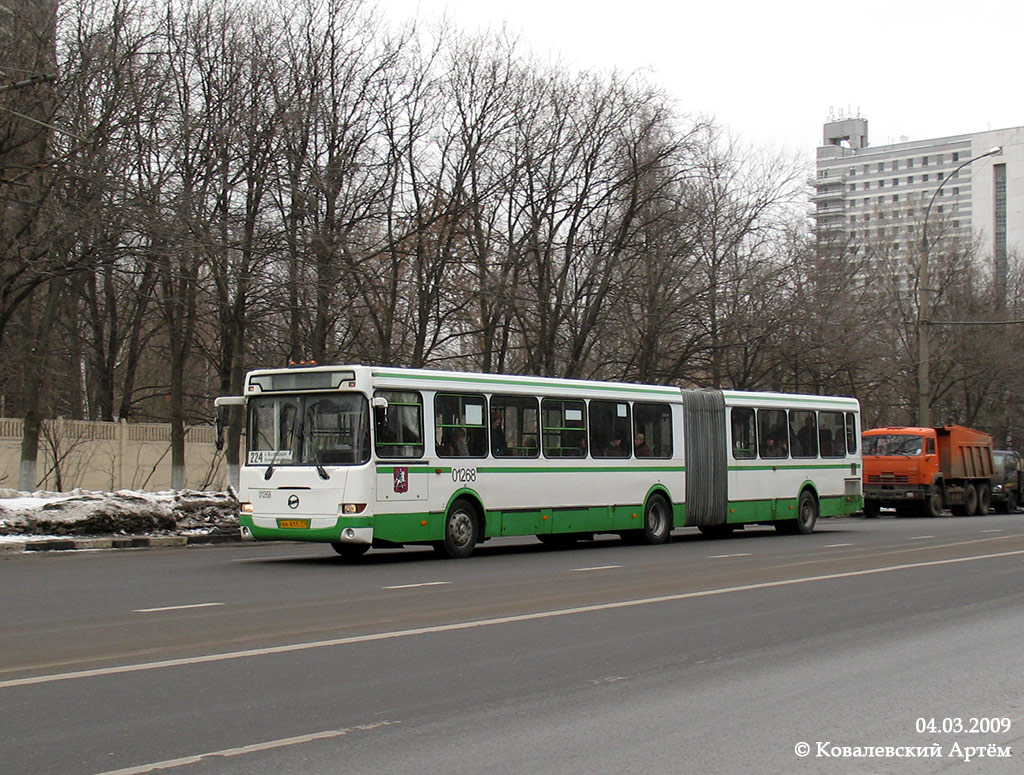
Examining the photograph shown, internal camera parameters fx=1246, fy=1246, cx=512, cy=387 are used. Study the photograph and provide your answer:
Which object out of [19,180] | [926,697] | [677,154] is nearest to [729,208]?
[677,154]

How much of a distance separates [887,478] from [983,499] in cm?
539

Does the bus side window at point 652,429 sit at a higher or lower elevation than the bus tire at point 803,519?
higher

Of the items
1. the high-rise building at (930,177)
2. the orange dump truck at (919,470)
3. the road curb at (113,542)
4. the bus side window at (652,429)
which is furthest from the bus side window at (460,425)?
the high-rise building at (930,177)

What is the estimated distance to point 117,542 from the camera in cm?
2116

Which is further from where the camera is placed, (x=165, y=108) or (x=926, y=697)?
(x=165, y=108)

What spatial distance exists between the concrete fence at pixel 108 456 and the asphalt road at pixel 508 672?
14937mm

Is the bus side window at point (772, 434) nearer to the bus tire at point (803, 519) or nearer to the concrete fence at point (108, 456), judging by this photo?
the bus tire at point (803, 519)

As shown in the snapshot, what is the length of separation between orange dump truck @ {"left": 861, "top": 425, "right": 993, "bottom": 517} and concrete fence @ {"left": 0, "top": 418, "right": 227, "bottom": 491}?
65.3ft

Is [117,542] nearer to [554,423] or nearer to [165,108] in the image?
[554,423]

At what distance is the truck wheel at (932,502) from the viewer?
39.4 metres

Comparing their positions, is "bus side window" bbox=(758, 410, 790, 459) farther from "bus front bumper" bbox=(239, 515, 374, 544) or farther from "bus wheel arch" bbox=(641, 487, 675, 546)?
"bus front bumper" bbox=(239, 515, 374, 544)

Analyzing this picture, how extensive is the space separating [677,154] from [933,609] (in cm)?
2922

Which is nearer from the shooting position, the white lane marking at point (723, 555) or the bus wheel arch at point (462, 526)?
the bus wheel arch at point (462, 526)

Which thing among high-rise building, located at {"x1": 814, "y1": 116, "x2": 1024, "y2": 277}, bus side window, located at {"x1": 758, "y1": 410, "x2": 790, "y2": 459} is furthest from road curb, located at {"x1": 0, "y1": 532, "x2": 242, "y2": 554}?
high-rise building, located at {"x1": 814, "y1": 116, "x2": 1024, "y2": 277}
